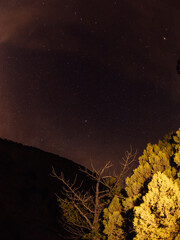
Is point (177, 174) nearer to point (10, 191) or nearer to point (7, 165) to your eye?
point (10, 191)

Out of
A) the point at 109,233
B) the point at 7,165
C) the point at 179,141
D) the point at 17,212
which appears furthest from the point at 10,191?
the point at 179,141

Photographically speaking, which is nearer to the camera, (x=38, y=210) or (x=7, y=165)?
(x=38, y=210)

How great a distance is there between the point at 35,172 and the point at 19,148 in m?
6.28

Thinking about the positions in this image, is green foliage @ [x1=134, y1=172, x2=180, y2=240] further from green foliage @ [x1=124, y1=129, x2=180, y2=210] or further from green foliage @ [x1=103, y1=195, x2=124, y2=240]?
green foliage @ [x1=103, y1=195, x2=124, y2=240]

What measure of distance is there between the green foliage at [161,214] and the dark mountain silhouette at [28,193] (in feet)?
42.1

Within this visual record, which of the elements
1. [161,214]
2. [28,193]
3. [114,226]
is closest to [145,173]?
[114,226]

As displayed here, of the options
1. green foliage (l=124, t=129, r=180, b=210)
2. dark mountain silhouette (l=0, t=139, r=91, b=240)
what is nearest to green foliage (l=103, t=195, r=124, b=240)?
green foliage (l=124, t=129, r=180, b=210)

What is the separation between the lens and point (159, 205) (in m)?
Result: 5.84

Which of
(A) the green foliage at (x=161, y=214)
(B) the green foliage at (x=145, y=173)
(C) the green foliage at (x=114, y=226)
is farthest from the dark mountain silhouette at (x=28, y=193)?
(A) the green foliage at (x=161, y=214)

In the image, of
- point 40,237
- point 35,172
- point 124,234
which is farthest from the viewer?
point 35,172

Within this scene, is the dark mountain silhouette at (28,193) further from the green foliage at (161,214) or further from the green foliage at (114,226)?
the green foliage at (161,214)

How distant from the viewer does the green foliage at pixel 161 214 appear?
19.1 ft

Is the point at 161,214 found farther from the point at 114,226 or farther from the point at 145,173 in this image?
the point at 114,226

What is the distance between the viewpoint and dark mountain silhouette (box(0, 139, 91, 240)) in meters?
19.3
